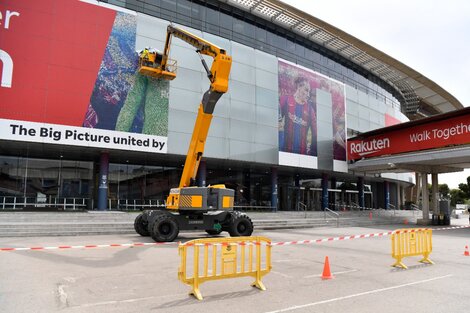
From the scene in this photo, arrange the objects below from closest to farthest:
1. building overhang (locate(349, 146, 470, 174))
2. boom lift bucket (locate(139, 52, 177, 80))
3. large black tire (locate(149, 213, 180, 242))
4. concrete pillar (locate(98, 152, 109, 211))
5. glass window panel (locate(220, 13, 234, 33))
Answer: large black tire (locate(149, 213, 180, 242))
concrete pillar (locate(98, 152, 109, 211))
boom lift bucket (locate(139, 52, 177, 80))
building overhang (locate(349, 146, 470, 174))
glass window panel (locate(220, 13, 234, 33))

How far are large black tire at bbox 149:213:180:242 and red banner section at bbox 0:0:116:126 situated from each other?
11.2 metres

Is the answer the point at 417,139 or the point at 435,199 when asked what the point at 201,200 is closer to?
the point at 417,139

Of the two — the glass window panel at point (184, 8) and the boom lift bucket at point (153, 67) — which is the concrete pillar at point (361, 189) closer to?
the glass window panel at point (184, 8)

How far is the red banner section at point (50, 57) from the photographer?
21641 mm

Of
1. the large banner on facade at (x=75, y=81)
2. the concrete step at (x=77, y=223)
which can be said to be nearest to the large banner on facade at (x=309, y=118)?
the concrete step at (x=77, y=223)

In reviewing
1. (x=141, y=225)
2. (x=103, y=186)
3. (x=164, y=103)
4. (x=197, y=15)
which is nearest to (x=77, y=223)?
(x=141, y=225)

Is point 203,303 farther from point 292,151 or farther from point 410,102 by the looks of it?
point 410,102

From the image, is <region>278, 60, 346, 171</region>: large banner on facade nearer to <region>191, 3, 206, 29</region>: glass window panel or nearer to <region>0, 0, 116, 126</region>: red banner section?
<region>191, 3, 206, 29</region>: glass window panel

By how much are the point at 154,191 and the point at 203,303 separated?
26.0 m

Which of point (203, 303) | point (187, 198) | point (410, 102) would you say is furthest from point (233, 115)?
point (410, 102)

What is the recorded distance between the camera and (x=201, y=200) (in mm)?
16062

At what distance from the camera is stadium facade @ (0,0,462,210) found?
22594mm

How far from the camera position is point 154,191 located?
Result: 31891 millimetres

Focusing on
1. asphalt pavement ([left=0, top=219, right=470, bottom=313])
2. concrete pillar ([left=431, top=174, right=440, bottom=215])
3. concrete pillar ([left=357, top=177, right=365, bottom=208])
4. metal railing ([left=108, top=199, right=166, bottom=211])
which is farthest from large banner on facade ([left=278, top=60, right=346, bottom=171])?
asphalt pavement ([left=0, top=219, right=470, bottom=313])
